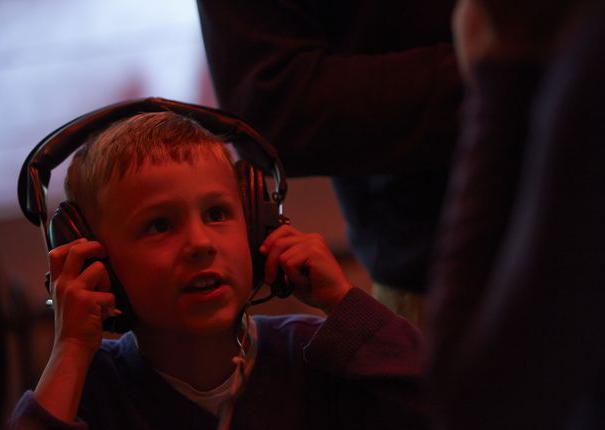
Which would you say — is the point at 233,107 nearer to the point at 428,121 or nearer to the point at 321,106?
the point at 321,106

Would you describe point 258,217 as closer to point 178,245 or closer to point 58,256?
point 178,245

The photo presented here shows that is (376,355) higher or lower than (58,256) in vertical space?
lower

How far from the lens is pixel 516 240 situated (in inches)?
19.6

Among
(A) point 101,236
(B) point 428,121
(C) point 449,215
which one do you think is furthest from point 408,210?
(C) point 449,215

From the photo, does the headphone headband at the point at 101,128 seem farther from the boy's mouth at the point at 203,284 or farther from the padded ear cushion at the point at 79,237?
the boy's mouth at the point at 203,284

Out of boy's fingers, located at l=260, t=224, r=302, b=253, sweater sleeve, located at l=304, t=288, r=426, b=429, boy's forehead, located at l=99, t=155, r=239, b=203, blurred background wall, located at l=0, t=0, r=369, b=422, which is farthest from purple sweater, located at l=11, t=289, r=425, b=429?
blurred background wall, located at l=0, t=0, r=369, b=422

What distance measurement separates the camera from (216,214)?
1.08 m

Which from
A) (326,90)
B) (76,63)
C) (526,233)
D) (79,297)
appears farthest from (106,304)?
(76,63)

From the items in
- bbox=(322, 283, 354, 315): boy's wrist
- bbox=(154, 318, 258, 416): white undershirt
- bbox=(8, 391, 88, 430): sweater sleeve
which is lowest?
bbox=(154, 318, 258, 416): white undershirt

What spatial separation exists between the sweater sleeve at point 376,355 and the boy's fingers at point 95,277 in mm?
248

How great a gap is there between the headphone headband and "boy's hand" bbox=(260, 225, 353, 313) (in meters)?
0.05

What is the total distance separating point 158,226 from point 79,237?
9 cm

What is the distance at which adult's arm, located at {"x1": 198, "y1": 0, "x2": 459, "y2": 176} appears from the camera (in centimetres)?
111

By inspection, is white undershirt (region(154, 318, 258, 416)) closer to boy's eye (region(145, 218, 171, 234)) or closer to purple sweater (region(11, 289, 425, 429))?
purple sweater (region(11, 289, 425, 429))
